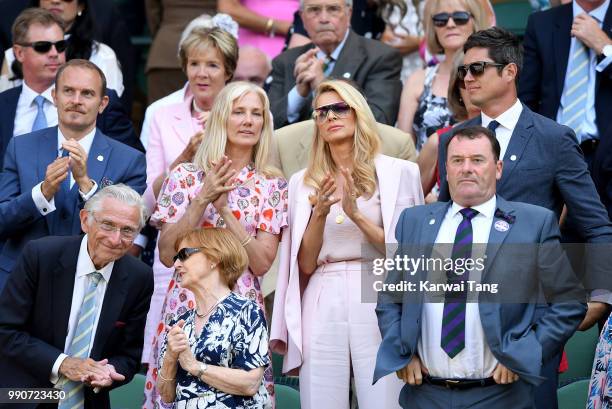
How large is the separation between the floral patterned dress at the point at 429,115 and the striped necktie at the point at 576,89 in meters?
0.77

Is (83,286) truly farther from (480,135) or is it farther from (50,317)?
(480,135)

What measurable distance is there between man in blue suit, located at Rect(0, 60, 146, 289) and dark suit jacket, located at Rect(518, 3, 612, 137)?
9.25 ft

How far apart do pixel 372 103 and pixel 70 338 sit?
121 inches

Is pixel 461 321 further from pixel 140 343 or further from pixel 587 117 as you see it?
pixel 587 117

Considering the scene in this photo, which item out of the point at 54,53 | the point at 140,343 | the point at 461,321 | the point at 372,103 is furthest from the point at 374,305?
the point at 54,53

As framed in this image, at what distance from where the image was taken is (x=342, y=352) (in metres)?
7.07

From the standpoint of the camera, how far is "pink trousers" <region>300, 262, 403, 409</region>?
701cm

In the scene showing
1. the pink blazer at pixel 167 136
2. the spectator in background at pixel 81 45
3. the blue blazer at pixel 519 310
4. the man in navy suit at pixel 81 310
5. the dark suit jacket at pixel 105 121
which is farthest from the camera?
the spectator in background at pixel 81 45

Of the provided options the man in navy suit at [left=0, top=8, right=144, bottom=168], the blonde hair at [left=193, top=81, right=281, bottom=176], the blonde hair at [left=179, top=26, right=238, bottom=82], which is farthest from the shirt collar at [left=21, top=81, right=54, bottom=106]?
the blonde hair at [left=193, top=81, right=281, bottom=176]

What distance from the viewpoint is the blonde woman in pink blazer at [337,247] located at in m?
7.06

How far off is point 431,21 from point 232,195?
2.51m

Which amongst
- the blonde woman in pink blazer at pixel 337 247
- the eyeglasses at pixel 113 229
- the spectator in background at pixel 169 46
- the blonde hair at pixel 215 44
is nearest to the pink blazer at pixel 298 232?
the blonde woman in pink blazer at pixel 337 247

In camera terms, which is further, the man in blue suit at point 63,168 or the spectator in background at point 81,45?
the spectator in background at point 81,45

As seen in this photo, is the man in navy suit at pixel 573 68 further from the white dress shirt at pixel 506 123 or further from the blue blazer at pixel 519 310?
the blue blazer at pixel 519 310
